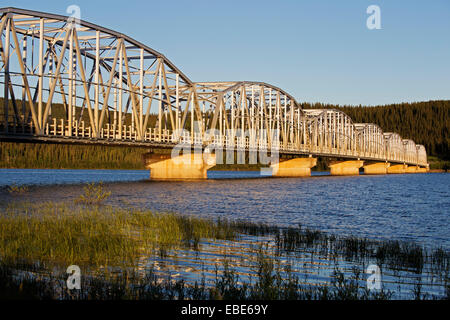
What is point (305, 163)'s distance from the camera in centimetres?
10719

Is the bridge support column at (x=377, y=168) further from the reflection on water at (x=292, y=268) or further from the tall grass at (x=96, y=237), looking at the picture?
the reflection on water at (x=292, y=268)

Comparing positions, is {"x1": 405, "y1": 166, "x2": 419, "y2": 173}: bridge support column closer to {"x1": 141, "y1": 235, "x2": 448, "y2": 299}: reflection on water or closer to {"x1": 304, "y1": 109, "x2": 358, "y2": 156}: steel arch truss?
{"x1": 304, "y1": 109, "x2": 358, "y2": 156}: steel arch truss

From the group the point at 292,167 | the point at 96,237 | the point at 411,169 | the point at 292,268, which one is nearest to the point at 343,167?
the point at 292,167

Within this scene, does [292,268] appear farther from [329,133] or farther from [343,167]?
[343,167]

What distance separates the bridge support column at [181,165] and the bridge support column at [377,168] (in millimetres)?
102003

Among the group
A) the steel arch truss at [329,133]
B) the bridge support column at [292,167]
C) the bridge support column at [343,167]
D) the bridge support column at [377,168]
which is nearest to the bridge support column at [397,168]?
the bridge support column at [377,168]

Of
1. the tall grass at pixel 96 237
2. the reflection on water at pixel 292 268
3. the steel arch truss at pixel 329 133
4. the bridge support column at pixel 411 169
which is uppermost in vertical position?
the steel arch truss at pixel 329 133

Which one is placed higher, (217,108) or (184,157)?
(217,108)

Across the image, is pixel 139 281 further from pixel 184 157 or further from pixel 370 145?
pixel 370 145

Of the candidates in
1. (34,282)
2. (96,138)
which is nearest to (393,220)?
(34,282)

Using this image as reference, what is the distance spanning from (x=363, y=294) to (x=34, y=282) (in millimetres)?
7110

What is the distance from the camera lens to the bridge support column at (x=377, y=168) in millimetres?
162875

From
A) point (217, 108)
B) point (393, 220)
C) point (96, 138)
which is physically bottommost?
point (393, 220)
